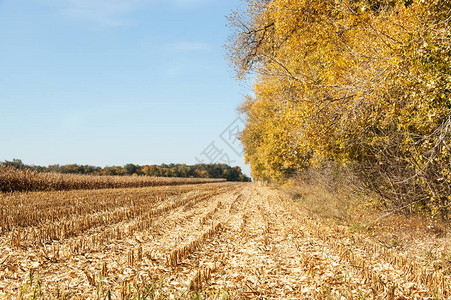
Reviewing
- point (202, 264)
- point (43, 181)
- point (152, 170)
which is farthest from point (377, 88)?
point (152, 170)

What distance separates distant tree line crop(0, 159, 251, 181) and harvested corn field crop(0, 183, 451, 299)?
676 inches

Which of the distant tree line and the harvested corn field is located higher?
the distant tree line

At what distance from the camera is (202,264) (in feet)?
19.6

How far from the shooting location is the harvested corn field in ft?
15.4

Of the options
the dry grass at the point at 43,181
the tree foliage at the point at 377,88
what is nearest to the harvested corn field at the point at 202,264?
the tree foliage at the point at 377,88

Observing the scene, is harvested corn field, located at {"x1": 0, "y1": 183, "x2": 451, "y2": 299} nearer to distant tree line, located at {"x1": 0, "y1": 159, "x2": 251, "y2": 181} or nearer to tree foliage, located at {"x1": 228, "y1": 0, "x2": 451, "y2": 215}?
tree foliage, located at {"x1": 228, "y1": 0, "x2": 451, "y2": 215}

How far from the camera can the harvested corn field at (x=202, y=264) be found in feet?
15.4

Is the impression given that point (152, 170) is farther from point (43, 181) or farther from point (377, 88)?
point (377, 88)

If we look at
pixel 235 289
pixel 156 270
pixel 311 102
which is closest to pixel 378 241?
pixel 311 102

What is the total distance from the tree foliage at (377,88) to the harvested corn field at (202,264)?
2335mm

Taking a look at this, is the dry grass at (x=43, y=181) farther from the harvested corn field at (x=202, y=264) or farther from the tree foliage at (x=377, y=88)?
the tree foliage at (x=377, y=88)

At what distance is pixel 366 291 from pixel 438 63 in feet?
16.2

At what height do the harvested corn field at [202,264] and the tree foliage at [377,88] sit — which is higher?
the tree foliage at [377,88]

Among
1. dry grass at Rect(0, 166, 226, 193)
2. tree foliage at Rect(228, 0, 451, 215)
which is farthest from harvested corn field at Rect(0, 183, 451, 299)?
dry grass at Rect(0, 166, 226, 193)
